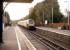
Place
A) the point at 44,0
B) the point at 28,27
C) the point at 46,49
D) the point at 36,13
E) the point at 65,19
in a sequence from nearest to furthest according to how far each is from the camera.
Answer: the point at 46,49, the point at 28,27, the point at 65,19, the point at 36,13, the point at 44,0

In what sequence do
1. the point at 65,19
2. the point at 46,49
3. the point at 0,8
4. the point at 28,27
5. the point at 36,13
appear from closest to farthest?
the point at 46,49
the point at 0,8
the point at 28,27
the point at 65,19
the point at 36,13

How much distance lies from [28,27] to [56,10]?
1909 inches

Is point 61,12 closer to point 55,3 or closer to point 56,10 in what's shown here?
point 56,10

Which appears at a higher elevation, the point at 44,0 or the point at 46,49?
the point at 44,0

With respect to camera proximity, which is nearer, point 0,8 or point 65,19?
point 0,8

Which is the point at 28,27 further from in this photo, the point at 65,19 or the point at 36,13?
the point at 36,13

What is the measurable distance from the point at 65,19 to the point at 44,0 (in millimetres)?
32648

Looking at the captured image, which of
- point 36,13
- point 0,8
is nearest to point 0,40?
point 0,8

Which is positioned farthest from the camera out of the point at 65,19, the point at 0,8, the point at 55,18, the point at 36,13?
the point at 36,13

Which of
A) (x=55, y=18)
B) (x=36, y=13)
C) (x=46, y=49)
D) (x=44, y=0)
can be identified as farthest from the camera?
(x=44, y=0)

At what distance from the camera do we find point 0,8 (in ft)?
75.0

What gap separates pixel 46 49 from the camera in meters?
20.1

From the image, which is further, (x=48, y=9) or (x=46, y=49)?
(x=48, y=9)

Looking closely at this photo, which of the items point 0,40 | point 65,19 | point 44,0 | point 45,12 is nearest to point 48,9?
point 45,12
